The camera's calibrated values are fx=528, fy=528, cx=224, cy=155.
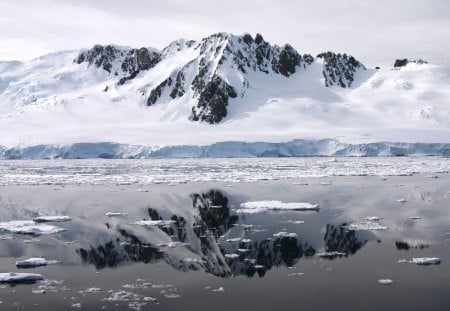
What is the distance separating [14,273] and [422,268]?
A: 10663mm

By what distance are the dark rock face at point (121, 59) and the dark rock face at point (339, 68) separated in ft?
155

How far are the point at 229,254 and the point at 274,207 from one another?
9.35 meters

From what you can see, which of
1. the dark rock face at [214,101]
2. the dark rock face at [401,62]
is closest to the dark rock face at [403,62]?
the dark rock face at [401,62]

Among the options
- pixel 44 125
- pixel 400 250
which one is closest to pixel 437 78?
pixel 44 125

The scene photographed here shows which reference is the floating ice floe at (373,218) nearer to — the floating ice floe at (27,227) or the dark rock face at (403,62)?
the floating ice floe at (27,227)

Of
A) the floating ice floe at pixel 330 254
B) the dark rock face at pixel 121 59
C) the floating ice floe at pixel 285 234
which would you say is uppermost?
the dark rock face at pixel 121 59

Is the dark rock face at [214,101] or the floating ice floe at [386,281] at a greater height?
the dark rock face at [214,101]

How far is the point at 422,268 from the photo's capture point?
1402cm

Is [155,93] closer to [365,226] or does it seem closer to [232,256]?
[365,226]

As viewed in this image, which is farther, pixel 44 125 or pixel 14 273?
pixel 44 125

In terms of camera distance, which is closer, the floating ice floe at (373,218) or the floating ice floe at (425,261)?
the floating ice floe at (425,261)

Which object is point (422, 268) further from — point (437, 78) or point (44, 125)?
point (437, 78)

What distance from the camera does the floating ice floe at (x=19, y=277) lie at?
1317cm

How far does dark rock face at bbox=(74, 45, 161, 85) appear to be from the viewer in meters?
149
